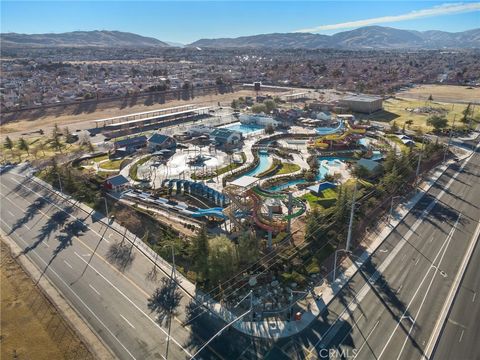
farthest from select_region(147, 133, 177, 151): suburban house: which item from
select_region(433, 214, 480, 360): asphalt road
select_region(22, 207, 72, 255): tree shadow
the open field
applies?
the open field

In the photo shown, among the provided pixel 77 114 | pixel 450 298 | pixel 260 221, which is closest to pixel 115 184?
pixel 260 221

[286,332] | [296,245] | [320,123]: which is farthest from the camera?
[320,123]

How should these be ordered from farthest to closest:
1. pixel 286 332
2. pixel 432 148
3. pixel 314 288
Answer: pixel 432 148 → pixel 314 288 → pixel 286 332

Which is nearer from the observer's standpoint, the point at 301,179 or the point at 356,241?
the point at 356,241

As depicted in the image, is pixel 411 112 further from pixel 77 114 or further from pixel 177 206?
pixel 77 114

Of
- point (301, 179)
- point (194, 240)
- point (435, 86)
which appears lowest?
point (435, 86)

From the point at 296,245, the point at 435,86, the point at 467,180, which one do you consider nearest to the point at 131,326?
the point at 296,245

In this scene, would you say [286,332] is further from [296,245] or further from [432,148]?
[432,148]

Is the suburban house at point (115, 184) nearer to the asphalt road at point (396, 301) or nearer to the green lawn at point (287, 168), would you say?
the green lawn at point (287, 168)
